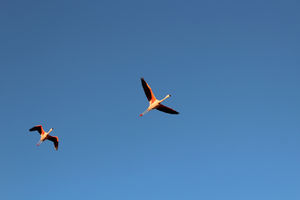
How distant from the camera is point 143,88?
44.6 meters

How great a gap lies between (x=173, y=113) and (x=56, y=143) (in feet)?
72.3

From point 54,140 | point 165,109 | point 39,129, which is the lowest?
point 165,109

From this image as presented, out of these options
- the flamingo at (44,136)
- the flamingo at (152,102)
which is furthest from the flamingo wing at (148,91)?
the flamingo at (44,136)

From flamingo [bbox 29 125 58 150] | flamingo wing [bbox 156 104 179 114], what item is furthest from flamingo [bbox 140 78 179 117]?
flamingo [bbox 29 125 58 150]

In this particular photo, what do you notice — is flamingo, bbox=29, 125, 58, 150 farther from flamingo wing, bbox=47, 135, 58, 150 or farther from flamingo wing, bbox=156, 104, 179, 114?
flamingo wing, bbox=156, 104, 179, 114

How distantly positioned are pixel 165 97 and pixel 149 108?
8.78 feet

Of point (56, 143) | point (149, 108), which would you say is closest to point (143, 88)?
point (149, 108)

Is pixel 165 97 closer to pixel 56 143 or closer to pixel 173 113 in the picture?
pixel 173 113

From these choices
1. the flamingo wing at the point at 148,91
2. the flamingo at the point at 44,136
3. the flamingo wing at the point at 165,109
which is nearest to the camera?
the flamingo wing at the point at 148,91

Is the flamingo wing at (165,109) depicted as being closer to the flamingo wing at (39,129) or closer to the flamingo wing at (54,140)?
the flamingo wing at (54,140)

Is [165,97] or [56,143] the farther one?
[56,143]

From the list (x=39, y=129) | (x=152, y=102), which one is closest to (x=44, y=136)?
(x=39, y=129)

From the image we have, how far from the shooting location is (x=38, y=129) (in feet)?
185

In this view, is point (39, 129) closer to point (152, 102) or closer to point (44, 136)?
point (44, 136)
